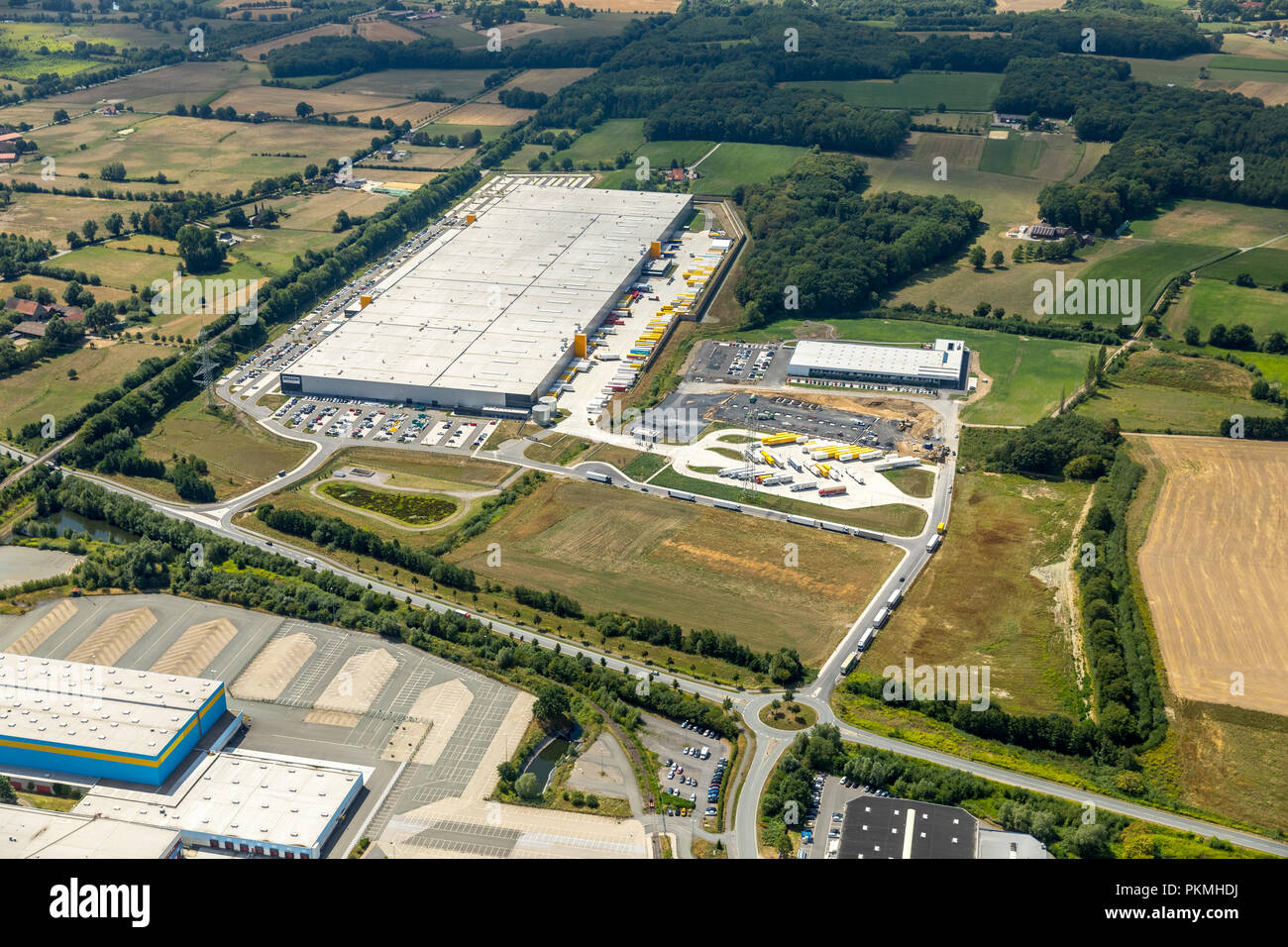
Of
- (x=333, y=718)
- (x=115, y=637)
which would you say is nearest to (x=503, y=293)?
(x=115, y=637)

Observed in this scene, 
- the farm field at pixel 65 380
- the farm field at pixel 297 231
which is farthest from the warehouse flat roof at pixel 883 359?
the farm field at pixel 65 380

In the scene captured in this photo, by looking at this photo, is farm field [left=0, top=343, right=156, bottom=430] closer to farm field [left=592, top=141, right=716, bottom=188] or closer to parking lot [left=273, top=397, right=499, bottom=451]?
parking lot [left=273, top=397, right=499, bottom=451]

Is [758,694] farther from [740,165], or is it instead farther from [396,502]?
[740,165]

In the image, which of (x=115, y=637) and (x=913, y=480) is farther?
(x=913, y=480)

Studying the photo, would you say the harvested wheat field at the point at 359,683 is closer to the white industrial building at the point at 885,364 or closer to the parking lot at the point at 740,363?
the parking lot at the point at 740,363

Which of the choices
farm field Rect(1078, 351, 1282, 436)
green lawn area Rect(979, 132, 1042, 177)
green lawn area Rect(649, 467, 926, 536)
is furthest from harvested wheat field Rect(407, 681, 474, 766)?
green lawn area Rect(979, 132, 1042, 177)
